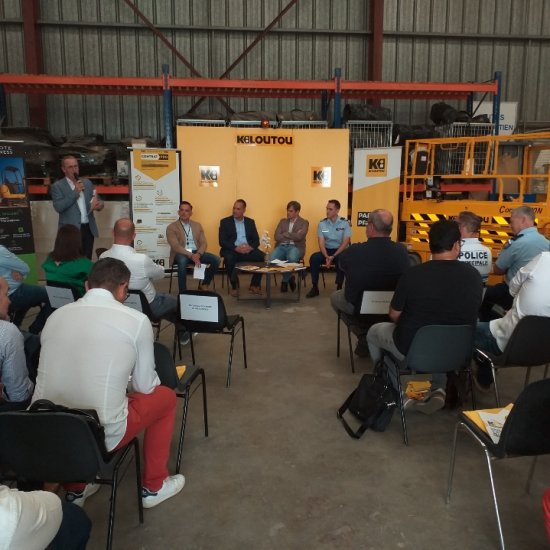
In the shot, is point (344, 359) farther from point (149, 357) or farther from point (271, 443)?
point (149, 357)

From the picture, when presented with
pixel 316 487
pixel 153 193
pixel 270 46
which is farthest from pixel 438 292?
pixel 270 46

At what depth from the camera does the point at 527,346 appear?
2.93 metres

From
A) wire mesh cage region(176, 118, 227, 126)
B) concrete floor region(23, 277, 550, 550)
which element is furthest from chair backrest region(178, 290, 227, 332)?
wire mesh cage region(176, 118, 227, 126)

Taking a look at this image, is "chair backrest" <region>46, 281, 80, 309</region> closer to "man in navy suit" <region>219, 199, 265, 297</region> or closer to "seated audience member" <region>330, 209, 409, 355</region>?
"seated audience member" <region>330, 209, 409, 355</region>

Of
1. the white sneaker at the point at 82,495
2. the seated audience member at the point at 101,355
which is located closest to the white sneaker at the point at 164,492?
the white sneaker at the point at 82,495

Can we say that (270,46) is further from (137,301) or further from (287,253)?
(137,301)

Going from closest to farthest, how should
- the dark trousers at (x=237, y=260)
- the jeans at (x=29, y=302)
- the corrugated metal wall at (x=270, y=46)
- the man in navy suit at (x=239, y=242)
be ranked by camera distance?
the jeans at (x=29, y=302), the dark trousers at (x=237, y=260), the man in navy suit at (x=239, y=242), the corrugated metal wall at (x=270, y=46)

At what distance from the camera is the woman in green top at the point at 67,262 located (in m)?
3.88

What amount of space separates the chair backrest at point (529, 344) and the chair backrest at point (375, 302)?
3.17 ft

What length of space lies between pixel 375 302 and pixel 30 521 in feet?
9.42

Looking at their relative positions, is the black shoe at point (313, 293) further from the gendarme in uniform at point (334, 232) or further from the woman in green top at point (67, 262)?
the woman in green top at point (67, 262)

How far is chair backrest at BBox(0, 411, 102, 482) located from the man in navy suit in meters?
4.84

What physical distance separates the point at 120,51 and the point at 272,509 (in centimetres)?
982

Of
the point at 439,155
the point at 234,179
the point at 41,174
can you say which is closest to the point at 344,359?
the point at 234,179
